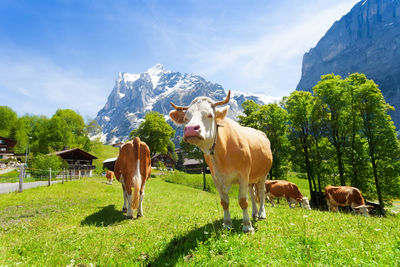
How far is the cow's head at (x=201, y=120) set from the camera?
352 cm

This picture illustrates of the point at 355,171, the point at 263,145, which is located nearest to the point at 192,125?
the point at 263,145

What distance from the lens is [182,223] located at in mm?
5965

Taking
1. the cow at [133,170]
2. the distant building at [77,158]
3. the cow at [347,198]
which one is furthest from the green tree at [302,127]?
the distant building at [77,158]

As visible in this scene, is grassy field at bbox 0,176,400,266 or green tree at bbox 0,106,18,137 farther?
green tree at bbox 0,106,18,137

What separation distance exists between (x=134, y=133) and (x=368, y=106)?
41.7 metres

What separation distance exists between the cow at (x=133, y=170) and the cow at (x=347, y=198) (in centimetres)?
1319

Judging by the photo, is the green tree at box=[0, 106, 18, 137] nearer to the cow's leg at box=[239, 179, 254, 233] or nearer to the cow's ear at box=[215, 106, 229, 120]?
the cow's ear at box=[215, 106, 229, 120]

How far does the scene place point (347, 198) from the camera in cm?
1318

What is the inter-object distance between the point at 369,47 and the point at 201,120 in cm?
22134

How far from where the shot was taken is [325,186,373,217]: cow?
12609 mm

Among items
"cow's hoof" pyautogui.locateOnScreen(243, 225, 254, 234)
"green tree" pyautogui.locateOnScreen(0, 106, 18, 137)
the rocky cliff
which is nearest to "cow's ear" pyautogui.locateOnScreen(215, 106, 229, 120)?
"cow's hoof" pyautogui.locateOnScreen(243, 225, 254, 234)

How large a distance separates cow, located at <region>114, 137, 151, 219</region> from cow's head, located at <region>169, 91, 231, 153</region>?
4.04 meters

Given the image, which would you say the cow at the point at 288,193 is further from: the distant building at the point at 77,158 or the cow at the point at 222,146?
the distant building at the point at 77,158

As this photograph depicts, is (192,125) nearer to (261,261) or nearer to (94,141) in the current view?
(261,261)
